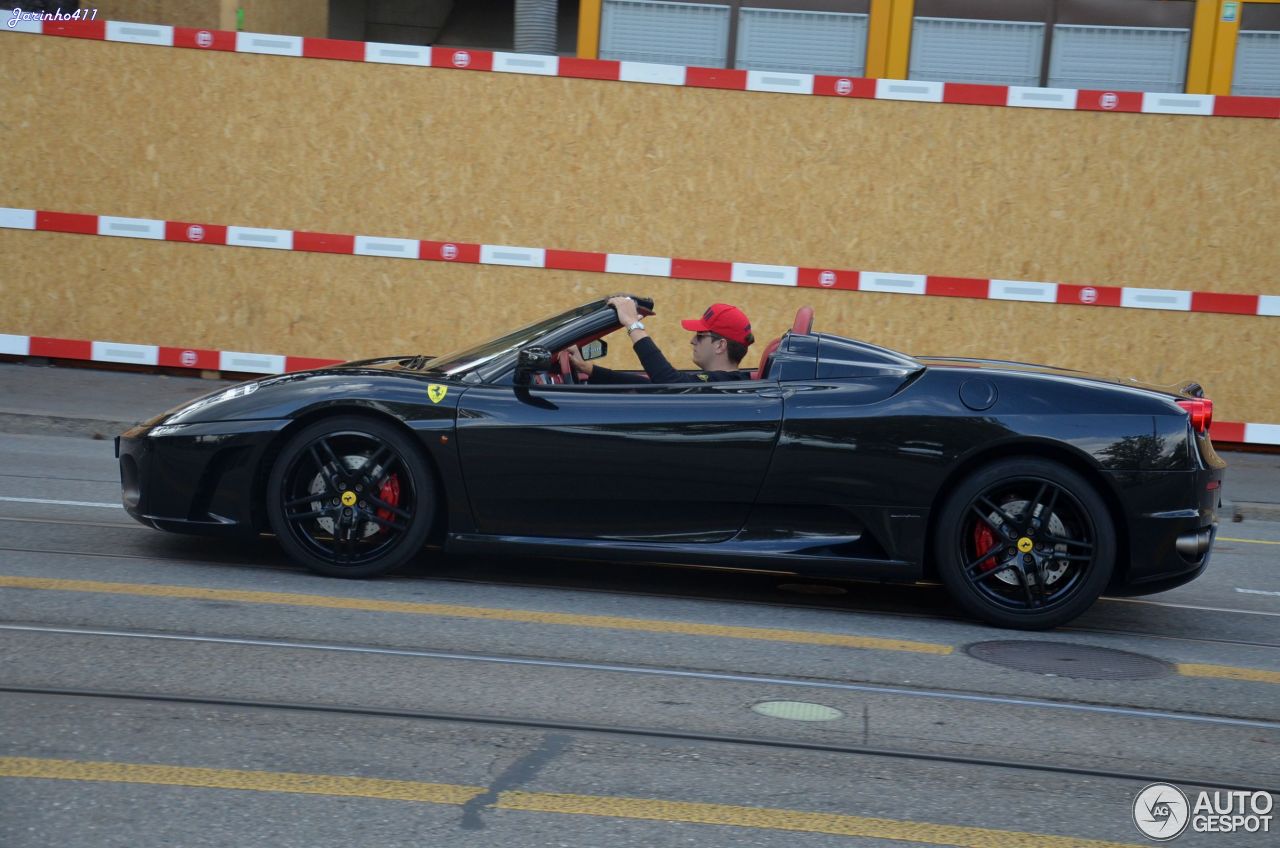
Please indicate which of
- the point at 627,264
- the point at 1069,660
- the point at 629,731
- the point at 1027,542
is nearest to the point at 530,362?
the point at 629,731

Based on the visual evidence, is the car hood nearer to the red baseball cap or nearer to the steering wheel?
the red baseball cap

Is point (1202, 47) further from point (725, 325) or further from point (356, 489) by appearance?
point (356, 489)

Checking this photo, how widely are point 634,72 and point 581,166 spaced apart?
3.15ft

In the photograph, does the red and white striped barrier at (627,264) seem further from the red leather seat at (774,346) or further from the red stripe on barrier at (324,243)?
the red leather seat at (774,346)

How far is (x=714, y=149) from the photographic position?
12039 millimetres

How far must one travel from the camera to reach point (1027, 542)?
5.49 metres

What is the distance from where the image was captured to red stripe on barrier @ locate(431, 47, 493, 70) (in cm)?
1205

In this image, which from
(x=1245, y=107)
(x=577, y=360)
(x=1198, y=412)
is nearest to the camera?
(x=1198, y=412)

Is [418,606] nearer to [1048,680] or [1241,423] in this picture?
[1048,680]

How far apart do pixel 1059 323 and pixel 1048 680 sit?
298 inches

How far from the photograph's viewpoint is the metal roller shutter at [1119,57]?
45.4ft

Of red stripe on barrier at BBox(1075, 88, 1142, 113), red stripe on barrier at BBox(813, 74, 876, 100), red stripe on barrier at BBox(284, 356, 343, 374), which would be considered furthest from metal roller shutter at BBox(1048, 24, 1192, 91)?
red stripe on barrier at BBox(284, 356, 343, 374)

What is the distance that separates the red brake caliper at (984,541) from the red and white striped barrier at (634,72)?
719 cm

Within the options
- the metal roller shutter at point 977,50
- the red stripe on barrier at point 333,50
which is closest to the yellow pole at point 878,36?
the metal roller shutter at point 977,50
